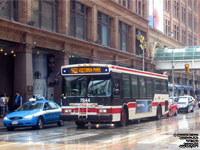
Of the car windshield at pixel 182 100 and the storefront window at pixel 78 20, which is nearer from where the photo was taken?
the storefront window at pixel 78 20

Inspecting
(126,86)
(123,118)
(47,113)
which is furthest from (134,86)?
(47,113)

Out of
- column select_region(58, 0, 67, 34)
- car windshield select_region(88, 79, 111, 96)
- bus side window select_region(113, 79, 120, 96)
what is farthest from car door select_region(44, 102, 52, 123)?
column select_region(58, 0, 67, 34)

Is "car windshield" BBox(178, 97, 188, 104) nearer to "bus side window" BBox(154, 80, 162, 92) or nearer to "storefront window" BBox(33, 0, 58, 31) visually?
"bus side window" BBox(154, 80, 162, 92)

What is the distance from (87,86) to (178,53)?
46.4m

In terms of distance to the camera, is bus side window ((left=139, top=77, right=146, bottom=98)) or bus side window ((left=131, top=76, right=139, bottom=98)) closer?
bus side window ((left=131, top=76, right=139, bottom=98))

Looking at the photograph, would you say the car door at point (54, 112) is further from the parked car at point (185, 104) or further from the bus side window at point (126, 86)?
the parked car at point (185, 104)

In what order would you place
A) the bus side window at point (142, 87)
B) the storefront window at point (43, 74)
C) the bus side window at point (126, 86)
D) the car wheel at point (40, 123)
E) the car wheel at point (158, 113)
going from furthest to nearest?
the storefront window at point (43, 74) → the car wheel at point (158, 113) → the bus side window at point (142, 87) → the bus side window at point (126, 86) → the car wheel at point (40, 123)

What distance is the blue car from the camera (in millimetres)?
21337

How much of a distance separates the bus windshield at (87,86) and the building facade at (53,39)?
3.24 ft

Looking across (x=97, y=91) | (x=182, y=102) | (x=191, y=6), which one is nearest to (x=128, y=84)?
(x=97, y=91)

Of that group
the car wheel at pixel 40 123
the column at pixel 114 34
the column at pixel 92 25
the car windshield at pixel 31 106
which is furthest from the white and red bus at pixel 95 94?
the column at pixel 114 34

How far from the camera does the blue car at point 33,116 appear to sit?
21337 millimetres

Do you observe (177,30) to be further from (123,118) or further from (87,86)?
(87,86)

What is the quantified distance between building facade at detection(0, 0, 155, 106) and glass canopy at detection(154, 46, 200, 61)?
14365 millimetres
